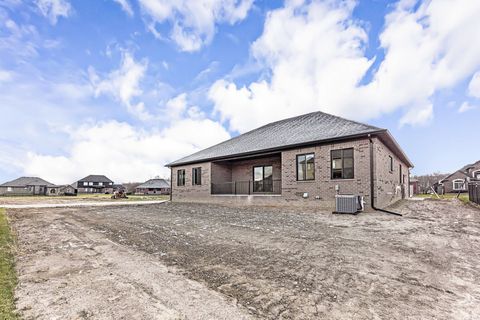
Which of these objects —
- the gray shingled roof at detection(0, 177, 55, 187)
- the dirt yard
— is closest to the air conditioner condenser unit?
the dirt yard

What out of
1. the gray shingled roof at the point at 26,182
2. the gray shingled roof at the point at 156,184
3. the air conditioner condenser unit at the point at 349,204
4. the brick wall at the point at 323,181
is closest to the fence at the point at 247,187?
the brick wall at the point at 323,181

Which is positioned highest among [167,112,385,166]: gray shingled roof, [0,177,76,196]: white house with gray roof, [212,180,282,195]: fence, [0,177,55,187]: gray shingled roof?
[167,112,385,166]: gray shingled roof

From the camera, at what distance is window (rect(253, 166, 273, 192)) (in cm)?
1697

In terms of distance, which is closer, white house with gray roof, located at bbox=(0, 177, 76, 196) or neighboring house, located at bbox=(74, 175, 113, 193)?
white house with gray roof, located at bbox=(0, 177, 76, 196)

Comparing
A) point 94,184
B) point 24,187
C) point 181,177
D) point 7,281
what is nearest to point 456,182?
point 181,177

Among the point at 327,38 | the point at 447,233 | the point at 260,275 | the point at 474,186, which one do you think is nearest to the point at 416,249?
the point at 447,233

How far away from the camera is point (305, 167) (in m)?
13.4

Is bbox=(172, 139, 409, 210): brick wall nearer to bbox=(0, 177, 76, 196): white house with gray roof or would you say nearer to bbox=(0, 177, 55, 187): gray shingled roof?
bbox=(0, 177, 76, 196): white house with gray roof

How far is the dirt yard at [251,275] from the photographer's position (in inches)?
105

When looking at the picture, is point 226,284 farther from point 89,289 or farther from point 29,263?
point 29,263

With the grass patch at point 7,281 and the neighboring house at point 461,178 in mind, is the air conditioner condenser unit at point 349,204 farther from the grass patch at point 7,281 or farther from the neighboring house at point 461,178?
the neighboring house at point 461,178

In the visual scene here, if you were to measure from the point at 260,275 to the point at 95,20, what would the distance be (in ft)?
43.6

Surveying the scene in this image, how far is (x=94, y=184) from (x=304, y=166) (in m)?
86.0

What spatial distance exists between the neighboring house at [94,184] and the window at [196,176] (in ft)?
225
